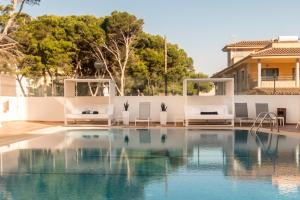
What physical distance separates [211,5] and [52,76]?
1246 cm

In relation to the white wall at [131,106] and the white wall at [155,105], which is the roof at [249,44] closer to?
the white wall at [131,106]

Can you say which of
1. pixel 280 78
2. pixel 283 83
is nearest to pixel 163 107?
pixel 283 83

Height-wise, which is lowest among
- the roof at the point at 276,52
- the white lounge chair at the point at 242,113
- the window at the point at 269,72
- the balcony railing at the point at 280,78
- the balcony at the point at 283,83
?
the white lounge chair at the point at 242,113

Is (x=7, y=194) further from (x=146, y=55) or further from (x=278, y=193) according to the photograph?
(x=146, y=55)

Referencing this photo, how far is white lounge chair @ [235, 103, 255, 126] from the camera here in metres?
17.3

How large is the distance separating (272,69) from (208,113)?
13370 millimetres

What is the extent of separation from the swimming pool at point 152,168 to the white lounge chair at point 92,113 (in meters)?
4.66

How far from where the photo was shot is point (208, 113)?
56.2 feet

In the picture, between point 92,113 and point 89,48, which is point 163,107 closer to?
point 92,113

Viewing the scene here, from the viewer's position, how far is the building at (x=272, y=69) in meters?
25.2

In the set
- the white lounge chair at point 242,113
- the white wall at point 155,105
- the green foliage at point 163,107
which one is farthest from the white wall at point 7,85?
the white lounge chair at point 242,113

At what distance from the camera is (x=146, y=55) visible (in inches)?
1247

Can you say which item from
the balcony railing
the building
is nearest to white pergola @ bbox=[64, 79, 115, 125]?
the building

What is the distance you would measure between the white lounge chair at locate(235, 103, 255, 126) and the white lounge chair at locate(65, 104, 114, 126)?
576 centimetres
